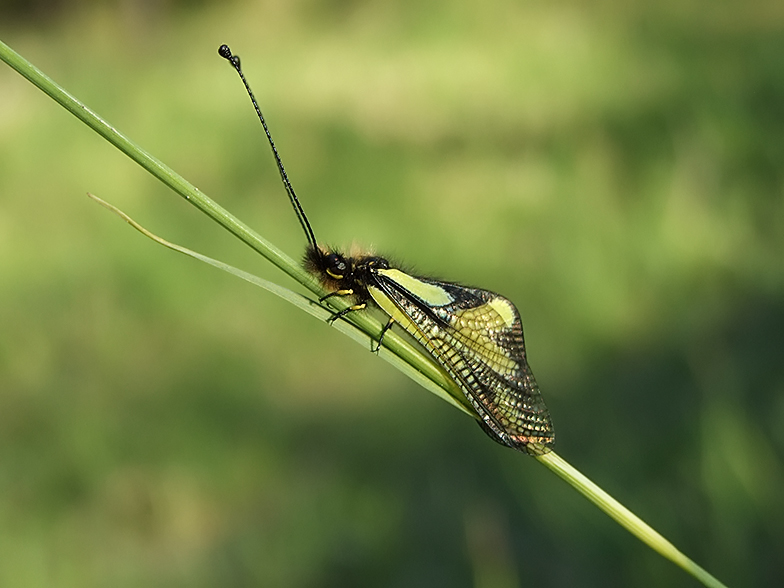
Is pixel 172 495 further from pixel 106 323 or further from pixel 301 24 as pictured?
pixel 301 24

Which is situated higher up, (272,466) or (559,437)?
(559,437)

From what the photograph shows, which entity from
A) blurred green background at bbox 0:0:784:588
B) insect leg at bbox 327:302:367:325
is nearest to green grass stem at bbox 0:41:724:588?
insect leg at bbox 327:302:367:325

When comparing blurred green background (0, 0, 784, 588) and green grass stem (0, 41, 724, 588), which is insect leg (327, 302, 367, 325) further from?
blurred green background (0, 0, 784, 588)

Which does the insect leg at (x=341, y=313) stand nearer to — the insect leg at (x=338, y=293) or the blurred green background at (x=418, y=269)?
the insect leg at (x=338, y=293)

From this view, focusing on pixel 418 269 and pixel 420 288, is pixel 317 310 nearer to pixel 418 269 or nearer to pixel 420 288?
pixel 420 288

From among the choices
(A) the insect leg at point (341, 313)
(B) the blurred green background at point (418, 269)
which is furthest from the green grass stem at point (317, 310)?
(B) the blurred green background at point (418, 269)

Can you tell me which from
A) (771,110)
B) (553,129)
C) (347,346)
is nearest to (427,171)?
(553,129)

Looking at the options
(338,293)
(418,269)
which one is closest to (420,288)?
(338,293)
